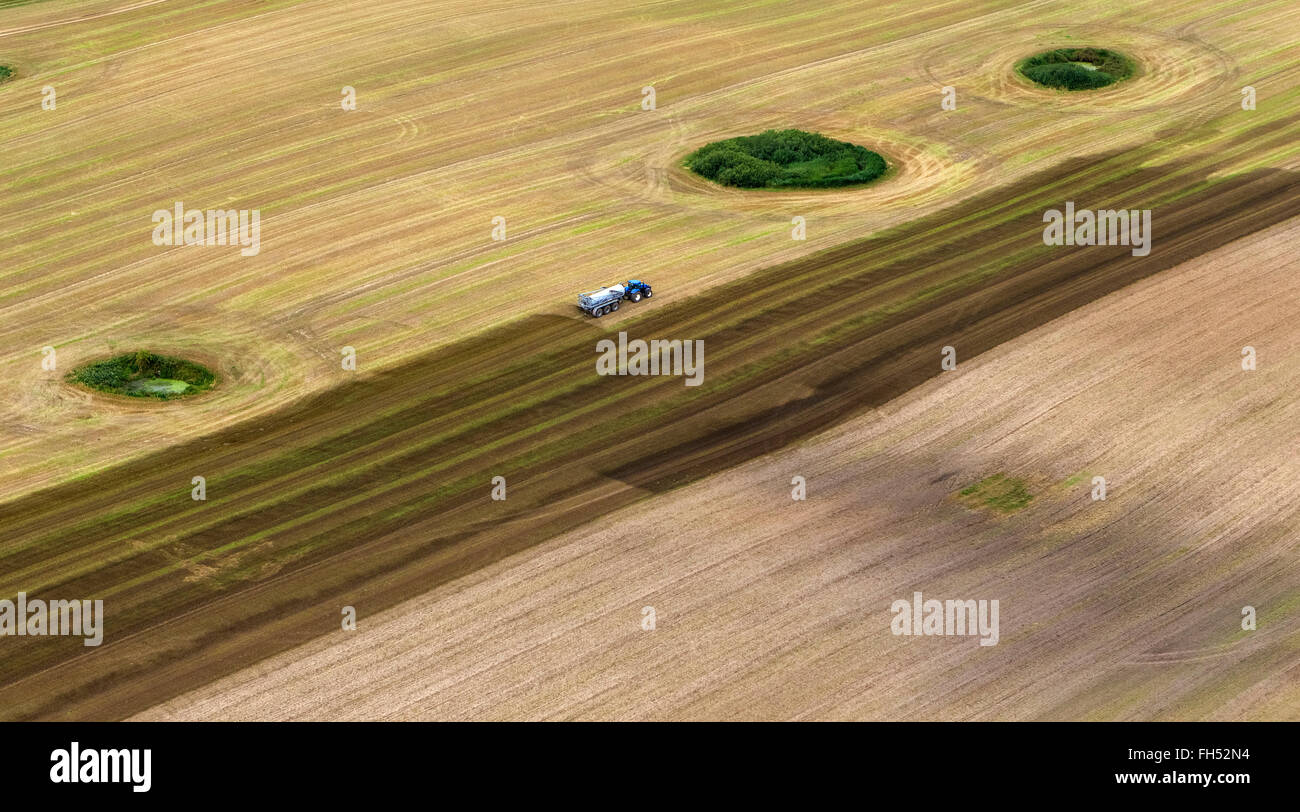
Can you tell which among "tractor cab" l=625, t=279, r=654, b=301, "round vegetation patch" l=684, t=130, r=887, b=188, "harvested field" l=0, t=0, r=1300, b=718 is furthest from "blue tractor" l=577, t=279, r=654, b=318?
"round vegetation patch" l=684, t=130, r=887, b=188

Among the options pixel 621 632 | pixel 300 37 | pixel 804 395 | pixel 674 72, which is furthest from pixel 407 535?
pixel 300 37

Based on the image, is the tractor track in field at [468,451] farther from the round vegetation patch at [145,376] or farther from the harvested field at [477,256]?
the round vegetation patch at [145,376]

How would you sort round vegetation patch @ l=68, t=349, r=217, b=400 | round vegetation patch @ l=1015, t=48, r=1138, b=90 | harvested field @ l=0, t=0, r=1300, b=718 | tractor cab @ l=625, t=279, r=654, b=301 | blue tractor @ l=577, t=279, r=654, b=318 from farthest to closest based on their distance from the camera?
1. round vegetation patch @ l=1015, t=48, r=1138, b=90
2. tractor cab @ l=625, t=279, r=654, b=301
3. blue tractor @ l=577, t=279, r=654, b=318
4. round vegetation patch @ l=68, t=349, r=217, b=400
5. harvested field @ l=0, t=0, r=1300, b=718

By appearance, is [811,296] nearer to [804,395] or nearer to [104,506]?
[804,395]

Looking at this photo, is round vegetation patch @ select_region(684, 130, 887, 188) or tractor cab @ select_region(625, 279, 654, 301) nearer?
tractor cab @ select_region(625, 279, 654, 301)

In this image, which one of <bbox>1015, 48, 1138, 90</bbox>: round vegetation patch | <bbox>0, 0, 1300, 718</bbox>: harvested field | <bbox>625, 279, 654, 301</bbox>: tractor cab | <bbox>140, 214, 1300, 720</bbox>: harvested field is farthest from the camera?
<bbox>1015, 48, 1138, 90</bbox>: round vegetation patch

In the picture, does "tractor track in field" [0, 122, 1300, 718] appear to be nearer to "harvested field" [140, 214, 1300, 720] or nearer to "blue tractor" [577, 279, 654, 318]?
"blue tractor" [577, 279, 654, 318]

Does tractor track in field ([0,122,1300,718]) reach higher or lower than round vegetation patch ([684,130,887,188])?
lower
